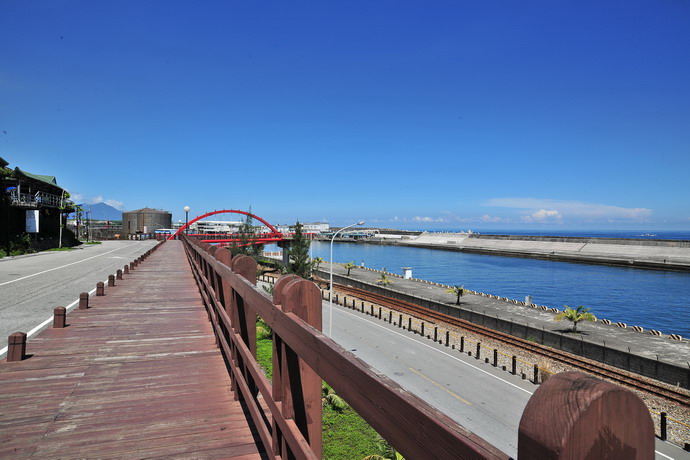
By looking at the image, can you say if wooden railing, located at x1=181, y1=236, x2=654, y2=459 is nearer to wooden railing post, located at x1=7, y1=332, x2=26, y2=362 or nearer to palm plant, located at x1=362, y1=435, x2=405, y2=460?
wooden railing post, located at x1=7, y1=332, x2=26, y2=362

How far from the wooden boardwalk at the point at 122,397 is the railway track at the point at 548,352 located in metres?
21.4

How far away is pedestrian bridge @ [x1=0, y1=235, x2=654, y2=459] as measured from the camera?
2.83 feet

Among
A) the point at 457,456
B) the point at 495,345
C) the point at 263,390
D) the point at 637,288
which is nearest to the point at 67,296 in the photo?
the point at 263,390

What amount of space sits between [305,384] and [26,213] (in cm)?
5968

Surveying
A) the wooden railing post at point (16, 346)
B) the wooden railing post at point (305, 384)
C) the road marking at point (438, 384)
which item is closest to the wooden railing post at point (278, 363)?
the wooden railing post at point (305, 384)

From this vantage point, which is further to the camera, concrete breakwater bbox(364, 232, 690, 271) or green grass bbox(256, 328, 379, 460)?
concrete breakwater bbox(364, 232, 690, 271)

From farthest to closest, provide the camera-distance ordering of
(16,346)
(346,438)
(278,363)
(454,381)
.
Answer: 1. (454,381)
2. (346,438)
3. (16,346)
4. (278,363)

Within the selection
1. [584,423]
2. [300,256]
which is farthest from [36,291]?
[300,256]

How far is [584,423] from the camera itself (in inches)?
31.9

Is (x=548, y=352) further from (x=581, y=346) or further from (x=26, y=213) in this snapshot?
(x=26, y=213)

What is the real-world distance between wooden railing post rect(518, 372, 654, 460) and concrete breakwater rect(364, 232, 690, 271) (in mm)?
104981

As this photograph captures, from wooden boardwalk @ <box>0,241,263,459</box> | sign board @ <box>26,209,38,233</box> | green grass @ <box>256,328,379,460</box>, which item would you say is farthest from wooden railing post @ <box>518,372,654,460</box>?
sign board @ <box>26,209,38,233</box>

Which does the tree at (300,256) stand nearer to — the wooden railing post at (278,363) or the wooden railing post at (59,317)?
the wooden railing post at (59,317)

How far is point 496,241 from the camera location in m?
154
